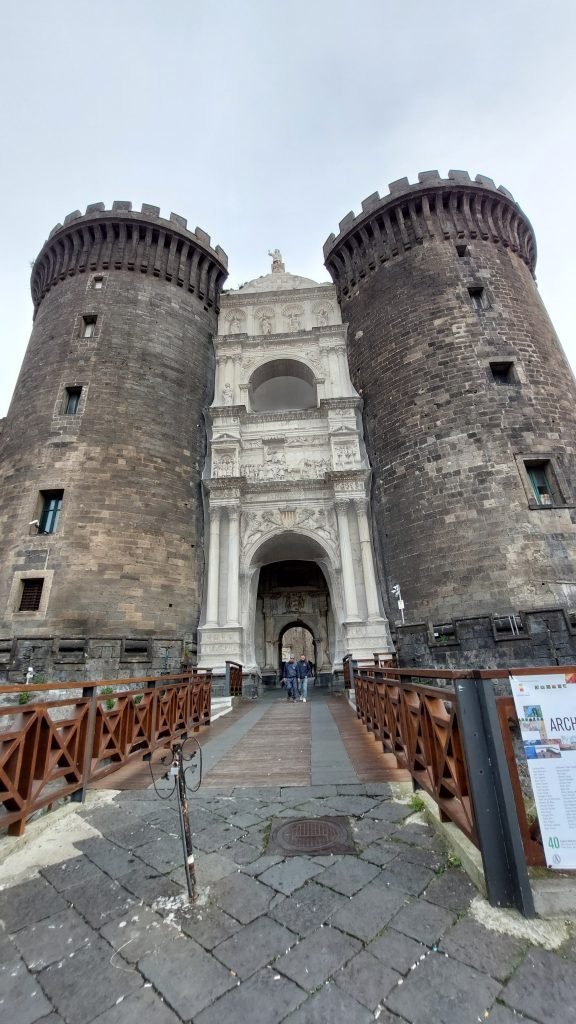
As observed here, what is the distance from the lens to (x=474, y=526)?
40.3ft

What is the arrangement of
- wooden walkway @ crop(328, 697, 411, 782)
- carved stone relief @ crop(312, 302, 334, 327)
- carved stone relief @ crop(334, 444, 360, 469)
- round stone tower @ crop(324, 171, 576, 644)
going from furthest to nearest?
carved stone relief @ crop(312, 302, 334, 327) → carved stone relief @ crop(334, 444, 360, 469) → round stone tower @ crop(324, 171, 576, 644) → wooden walkway @ crop(328, 697, 411, 782)

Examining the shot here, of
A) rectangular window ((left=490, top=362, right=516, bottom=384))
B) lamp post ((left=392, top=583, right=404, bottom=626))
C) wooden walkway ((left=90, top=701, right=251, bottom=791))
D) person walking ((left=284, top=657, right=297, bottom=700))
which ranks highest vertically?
rectangular window ((left=490, top=362, right=516, bottom=384))

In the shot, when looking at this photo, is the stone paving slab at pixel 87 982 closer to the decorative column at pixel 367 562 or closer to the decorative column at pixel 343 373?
the decorative column at pixel 367 562

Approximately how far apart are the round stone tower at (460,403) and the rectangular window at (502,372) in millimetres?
51

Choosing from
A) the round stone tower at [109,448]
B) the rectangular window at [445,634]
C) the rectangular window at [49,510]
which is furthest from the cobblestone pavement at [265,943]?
the rectangular window at [49,510]

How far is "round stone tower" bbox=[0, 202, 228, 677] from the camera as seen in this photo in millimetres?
12266

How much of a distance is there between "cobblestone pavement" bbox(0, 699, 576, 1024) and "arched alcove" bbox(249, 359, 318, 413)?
15.5 metres

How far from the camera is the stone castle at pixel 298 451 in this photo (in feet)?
39.0

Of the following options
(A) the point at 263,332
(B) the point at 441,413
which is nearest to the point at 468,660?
(B) the point at 441,413

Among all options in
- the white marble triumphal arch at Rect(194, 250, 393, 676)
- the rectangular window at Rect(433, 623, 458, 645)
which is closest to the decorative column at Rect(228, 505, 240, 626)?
the white marble triumphal arch at Rect(194, 250, 393, 676)

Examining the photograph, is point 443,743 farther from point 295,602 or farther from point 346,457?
point 295,602

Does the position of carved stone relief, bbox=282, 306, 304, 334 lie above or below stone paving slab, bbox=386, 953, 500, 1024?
above

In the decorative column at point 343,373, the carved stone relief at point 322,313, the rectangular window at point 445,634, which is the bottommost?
the rectangular window at point 445,634

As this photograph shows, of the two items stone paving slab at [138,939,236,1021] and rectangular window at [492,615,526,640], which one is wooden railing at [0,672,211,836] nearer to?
stone paving slab at [138,939,236,1021]
